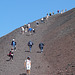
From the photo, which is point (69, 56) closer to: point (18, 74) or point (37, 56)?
point (37, 56)

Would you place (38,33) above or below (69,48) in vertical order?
above

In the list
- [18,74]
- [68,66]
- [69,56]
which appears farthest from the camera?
[69,56]

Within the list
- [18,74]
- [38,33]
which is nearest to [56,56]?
[18,74]

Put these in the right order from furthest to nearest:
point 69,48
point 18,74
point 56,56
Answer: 1. point 69,48
2. point 56,56
3. point 18,74

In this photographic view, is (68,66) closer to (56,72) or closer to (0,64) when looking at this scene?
(56,72)

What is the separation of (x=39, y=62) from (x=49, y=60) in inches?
43.3

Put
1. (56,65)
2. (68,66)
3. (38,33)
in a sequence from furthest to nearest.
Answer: (38,33)
(56,65)
(68,66)

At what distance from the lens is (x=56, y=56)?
2172 cm

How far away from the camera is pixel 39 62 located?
20.5 m

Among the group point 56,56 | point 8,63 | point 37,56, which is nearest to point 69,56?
point 56,56

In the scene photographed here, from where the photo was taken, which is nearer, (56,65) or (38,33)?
(56,65)

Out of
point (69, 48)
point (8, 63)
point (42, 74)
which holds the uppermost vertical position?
point (69, 48)

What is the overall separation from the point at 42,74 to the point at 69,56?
15.7 feet

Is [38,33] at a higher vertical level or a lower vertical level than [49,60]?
higher
